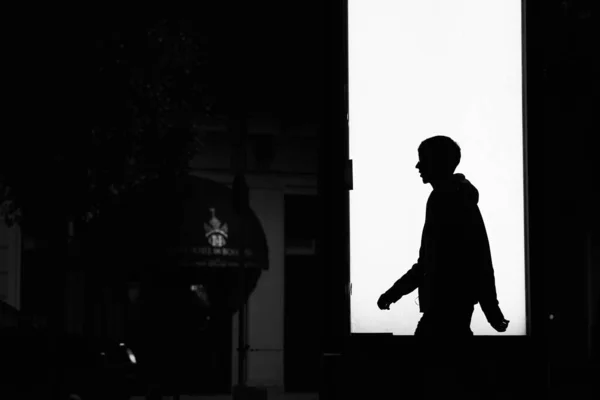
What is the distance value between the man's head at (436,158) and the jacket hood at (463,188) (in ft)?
0.14

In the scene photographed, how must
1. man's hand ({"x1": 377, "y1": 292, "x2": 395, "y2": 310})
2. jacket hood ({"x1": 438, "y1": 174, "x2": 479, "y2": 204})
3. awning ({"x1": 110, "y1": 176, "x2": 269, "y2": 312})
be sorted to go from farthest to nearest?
awning ({"x1": 110, "y1": 176, "x2": 269, "y2": 312})
jacket hood ({"x1": 438, "y1": 174, "x2": 479, "y2": 204})
man's hand ({"x1": 377, "y1": 292, "x2": 395, "y2": 310})

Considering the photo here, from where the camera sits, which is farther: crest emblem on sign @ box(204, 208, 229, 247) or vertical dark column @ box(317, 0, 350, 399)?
crest emblem on sign @ box(204, 208, 229, 247)

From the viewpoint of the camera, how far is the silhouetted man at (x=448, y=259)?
17.7 ft

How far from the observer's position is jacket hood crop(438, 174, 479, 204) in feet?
17.9

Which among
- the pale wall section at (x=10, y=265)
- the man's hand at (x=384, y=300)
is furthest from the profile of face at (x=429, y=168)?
the pale wall section at (x=10, y=265)

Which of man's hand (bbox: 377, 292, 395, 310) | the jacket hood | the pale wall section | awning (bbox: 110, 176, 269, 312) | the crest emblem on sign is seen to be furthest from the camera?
the pale wall section

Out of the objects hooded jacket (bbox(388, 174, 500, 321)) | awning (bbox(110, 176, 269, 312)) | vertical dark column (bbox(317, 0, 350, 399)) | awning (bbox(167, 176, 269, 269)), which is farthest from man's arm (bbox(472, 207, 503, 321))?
awning (bbox(167, 176, 269, 269))

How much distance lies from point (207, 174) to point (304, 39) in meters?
3.18

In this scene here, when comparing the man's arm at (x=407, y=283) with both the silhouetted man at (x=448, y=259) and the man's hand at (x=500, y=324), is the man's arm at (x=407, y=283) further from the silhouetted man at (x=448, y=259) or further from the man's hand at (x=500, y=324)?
the man's hand at (x=500, y=324)

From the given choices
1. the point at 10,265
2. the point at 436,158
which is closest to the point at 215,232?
the point at 10,265

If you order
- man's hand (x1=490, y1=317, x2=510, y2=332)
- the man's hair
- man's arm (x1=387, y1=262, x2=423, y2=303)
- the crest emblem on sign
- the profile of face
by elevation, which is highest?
the crest emblem on sign

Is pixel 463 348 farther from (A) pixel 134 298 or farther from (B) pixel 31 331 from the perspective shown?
(A) pixel 134 298

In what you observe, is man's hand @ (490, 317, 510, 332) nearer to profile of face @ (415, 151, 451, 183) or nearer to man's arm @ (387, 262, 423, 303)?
man's arm @ (387, 262, 423, 303)

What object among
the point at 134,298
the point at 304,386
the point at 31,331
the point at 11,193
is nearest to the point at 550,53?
the point at 31,331
